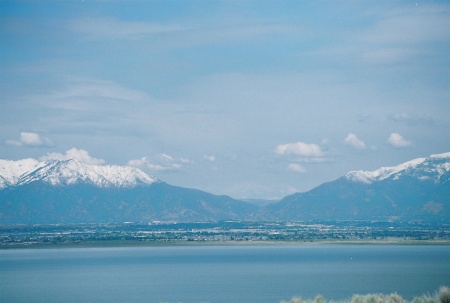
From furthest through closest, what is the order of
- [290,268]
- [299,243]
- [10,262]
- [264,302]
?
[299,243] < [10,262] < [290,268] < [264,302]

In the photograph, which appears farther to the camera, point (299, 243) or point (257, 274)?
point (299, 243)

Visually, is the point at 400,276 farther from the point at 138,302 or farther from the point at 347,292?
the point at 138,302

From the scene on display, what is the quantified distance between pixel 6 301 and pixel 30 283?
21.3m

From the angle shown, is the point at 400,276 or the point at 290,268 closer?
the point at 400,276

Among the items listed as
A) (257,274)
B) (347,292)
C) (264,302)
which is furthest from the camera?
(257,274)

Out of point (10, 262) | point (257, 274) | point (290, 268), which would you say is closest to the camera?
point (257, 274)

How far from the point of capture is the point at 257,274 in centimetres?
10988

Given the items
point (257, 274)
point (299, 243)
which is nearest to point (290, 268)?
point (257, 274)

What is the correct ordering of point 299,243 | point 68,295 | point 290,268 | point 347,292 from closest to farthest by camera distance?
point 347,292
point 68,295
point 290,268
point 299,243

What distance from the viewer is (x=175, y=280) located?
4028 inches

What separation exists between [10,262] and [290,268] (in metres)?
54.6

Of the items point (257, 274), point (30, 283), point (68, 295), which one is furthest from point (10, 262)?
point (68, 295)

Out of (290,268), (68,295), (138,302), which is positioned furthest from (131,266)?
(138,302)

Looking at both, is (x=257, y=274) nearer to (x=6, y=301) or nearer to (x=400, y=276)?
(x=400, y=276)
